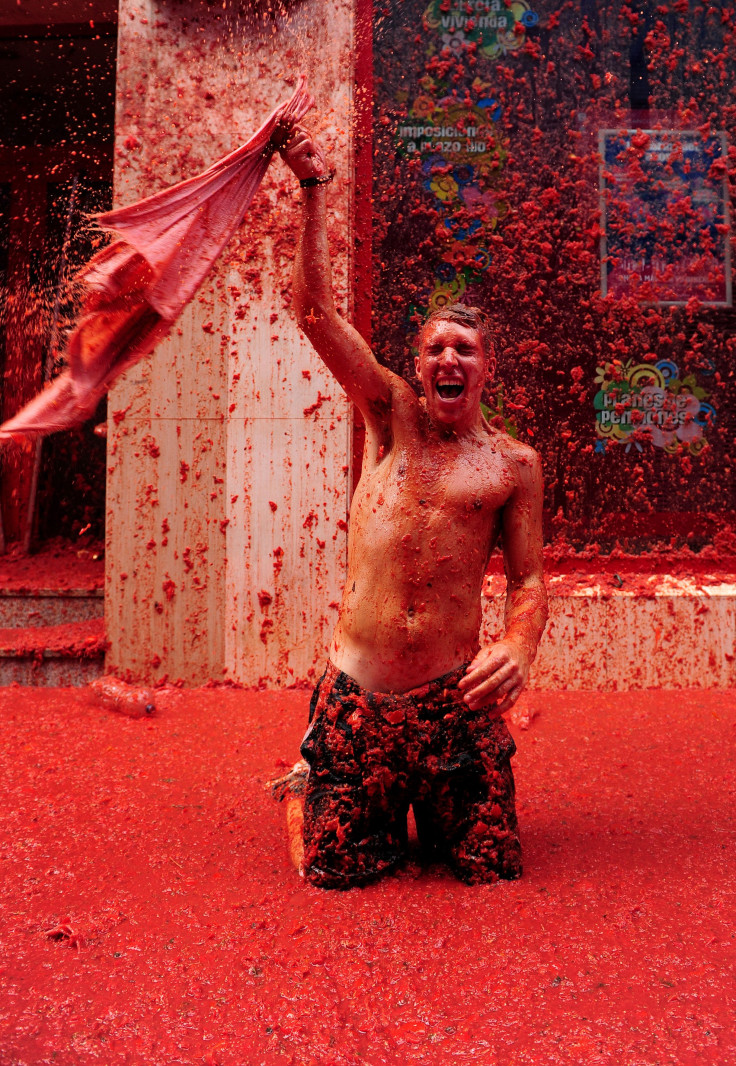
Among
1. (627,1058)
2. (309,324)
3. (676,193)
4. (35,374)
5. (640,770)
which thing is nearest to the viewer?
(627,1058)

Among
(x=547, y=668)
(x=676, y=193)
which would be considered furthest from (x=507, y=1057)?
(x=676, y=193)

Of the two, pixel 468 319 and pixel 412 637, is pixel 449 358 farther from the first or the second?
pixel 412 637

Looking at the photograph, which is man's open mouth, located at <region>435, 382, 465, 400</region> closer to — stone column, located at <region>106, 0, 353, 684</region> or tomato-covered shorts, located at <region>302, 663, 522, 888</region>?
tomato-covered shorts, located at <region>302, 663, 522, 888</region>

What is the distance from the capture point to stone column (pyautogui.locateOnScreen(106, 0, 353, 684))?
149 inches

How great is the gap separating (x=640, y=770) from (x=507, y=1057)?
166 centimetres

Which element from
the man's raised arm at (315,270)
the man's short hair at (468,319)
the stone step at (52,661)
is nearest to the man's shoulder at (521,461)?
the man's short hair at (468,319)

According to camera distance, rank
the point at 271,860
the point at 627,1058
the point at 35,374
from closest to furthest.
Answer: the point at 627,1058, the point at 271,860, the point at 35,374

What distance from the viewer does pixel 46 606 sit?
438 cm

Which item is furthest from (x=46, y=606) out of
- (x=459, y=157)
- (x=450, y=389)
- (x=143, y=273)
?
(x=459, y=157)

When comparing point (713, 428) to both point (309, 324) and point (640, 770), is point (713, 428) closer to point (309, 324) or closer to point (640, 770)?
point (640, 770)

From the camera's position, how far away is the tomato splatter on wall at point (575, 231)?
159 inches

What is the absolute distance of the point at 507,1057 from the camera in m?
1.39

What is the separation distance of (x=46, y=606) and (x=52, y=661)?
0.57 metres

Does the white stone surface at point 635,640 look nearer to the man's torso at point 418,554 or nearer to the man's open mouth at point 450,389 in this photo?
the man's torso at point 418,554
